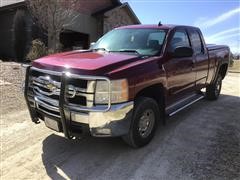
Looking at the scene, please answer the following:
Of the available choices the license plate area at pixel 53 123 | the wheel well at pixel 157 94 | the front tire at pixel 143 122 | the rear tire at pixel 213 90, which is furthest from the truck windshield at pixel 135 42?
the rear tire at pixel 213 90

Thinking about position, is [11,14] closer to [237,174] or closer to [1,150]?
[1,150]

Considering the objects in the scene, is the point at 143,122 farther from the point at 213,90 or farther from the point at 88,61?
the point at 213,90

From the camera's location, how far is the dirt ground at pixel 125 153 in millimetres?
4004

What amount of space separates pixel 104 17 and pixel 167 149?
1923 cm

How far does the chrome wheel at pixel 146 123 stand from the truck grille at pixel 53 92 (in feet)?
3.42

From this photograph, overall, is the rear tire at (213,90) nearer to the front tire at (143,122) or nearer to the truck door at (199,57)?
the truck door at (199,57)

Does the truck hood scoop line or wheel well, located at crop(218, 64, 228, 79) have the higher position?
the truck hood scoop line

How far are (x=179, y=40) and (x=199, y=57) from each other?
90 centimetres

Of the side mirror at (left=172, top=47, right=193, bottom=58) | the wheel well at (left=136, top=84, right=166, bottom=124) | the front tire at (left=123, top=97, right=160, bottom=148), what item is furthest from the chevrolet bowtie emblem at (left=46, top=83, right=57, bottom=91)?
the side mirror at (left=172, top=47, right=193, bottom=58)

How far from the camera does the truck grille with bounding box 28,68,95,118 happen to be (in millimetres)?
3924

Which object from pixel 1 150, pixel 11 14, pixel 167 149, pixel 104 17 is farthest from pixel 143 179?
pixel 104 17

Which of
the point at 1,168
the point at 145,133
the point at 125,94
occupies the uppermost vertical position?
the point at 125,94

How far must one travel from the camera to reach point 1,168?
421cm

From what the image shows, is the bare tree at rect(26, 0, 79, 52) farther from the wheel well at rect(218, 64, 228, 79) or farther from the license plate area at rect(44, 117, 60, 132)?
the license plate area at rect(44, 117, 60, 132)
